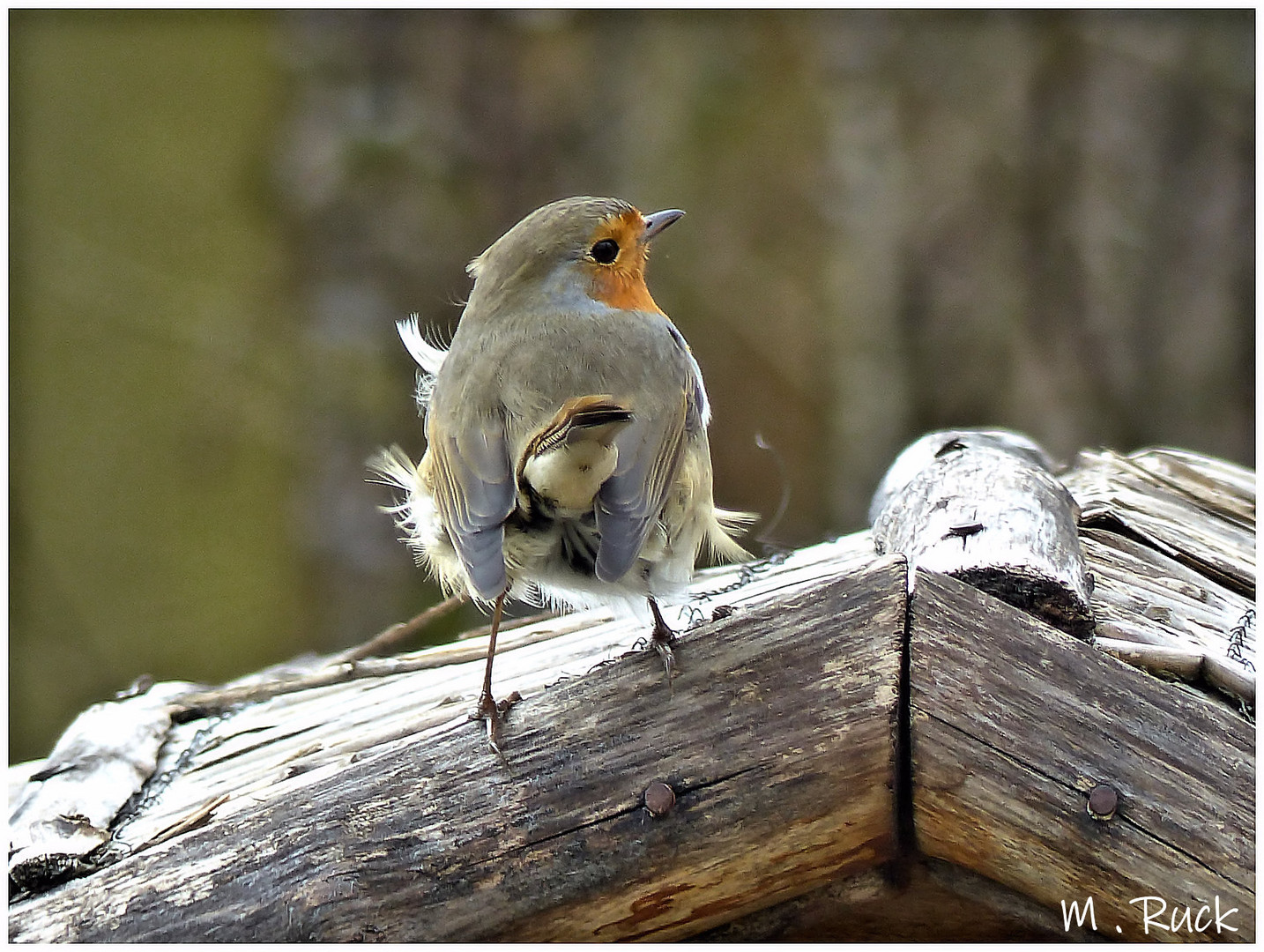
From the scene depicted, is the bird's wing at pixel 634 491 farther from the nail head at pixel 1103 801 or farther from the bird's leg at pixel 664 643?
the nail head at pixel 1103 801

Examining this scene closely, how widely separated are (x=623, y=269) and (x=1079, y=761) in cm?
158

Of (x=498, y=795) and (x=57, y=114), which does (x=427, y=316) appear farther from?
(x=498, y=795)

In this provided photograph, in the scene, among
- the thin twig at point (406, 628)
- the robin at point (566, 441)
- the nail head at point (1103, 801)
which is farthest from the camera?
the thin twig at point (406, 628)

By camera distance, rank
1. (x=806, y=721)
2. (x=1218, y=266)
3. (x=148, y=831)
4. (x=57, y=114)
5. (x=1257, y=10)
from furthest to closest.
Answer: (x=57, y=114), (x=1218, y=266), (x=1257, y=10), (x=148, y=831), (x=806, y=721)

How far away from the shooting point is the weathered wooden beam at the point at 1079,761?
6.31ft

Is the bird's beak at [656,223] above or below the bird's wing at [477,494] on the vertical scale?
above

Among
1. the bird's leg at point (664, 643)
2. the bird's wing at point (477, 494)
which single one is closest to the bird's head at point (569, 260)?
the bird's wing at point (477, 494)

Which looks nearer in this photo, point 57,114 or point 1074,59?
point 1074,59

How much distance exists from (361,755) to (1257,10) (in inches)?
109

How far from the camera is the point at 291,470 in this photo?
23.0 feet

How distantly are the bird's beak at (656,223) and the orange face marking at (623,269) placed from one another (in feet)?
0.05

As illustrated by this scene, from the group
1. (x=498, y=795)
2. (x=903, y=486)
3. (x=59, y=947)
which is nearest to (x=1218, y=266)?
(x=903, y=486)

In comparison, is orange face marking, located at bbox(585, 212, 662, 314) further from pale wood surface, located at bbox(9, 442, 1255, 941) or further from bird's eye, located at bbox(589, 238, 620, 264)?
pale wood surface, located at bbox(9, 442, 1255, 941)

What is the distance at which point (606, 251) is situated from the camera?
9.61 ft
